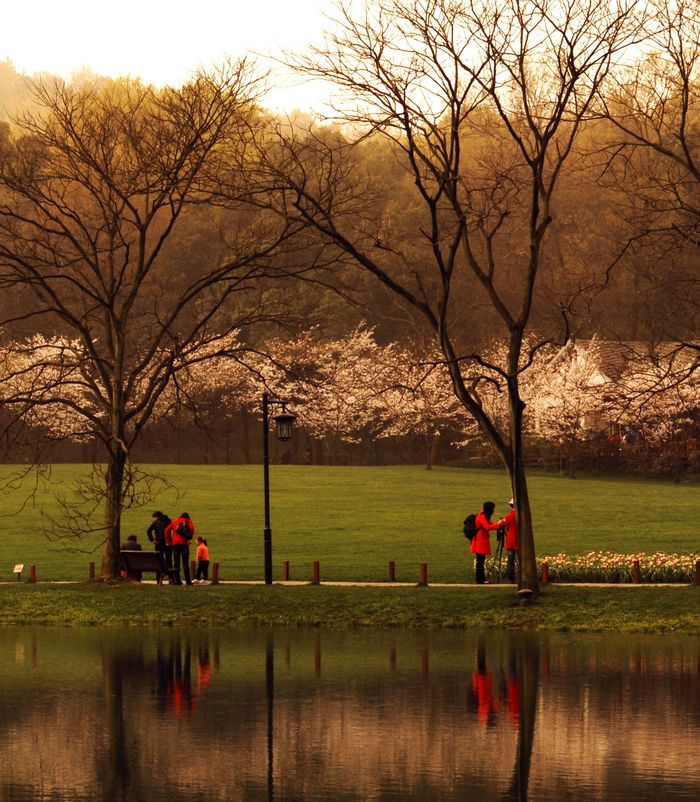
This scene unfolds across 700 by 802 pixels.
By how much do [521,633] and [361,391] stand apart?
48.4 meters

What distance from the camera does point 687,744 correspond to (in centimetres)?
1296

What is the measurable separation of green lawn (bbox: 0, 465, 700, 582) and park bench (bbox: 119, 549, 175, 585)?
2875mm

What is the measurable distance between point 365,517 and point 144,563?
1879cm

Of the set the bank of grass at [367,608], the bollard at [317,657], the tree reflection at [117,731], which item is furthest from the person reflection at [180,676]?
the bank of grass at [367,608]

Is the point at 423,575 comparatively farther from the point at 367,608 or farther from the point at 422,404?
the point at 422,404

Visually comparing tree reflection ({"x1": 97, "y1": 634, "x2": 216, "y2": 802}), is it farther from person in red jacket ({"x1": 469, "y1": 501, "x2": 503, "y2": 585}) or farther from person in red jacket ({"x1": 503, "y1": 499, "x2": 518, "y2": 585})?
person in red jacket ({"x1": 469, "y1": 501, "x2": 503, "y2": 585})

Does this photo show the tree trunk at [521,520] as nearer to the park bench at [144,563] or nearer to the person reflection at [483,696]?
the person reflection at [483,696]

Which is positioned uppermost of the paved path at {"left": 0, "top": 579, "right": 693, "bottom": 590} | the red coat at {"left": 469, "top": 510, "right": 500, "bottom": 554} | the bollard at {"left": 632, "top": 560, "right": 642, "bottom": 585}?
the red coat at {"left": 469, "top": 510, "right": 500, "bottom": 554}

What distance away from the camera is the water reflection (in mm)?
11391

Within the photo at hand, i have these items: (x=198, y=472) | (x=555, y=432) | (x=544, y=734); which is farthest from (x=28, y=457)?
(x=544, y=734)

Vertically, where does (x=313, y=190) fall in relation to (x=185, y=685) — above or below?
above

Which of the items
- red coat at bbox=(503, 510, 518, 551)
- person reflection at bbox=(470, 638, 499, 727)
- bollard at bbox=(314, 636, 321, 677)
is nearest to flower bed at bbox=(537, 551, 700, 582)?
red coat at bbox=(503, 510, 518, 551)

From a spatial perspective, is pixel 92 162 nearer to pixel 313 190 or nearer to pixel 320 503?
pixel 320 503

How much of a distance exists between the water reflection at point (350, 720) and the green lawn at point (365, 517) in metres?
12.0
